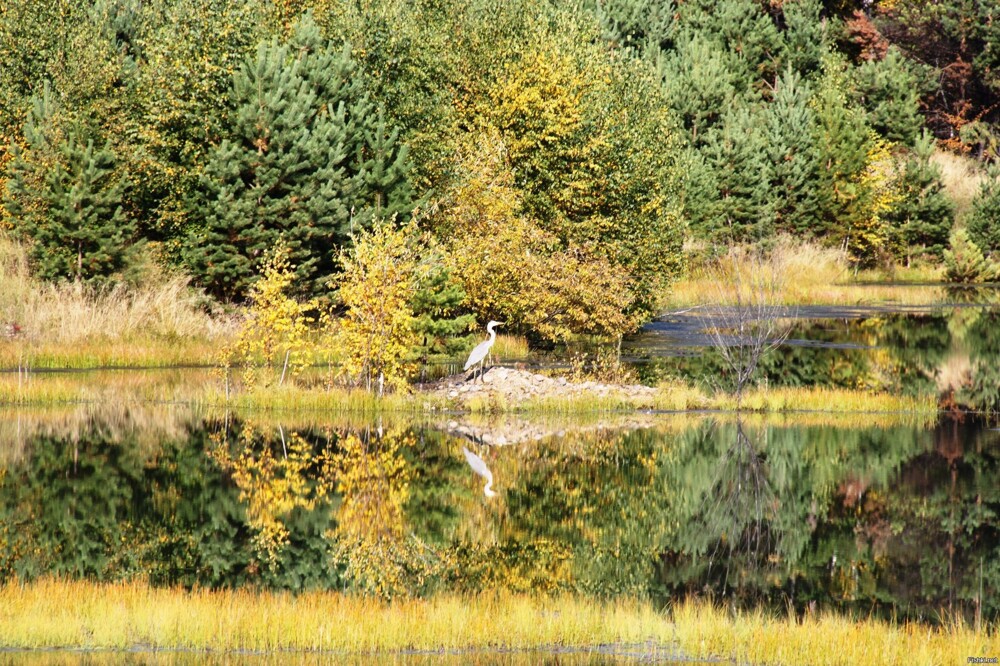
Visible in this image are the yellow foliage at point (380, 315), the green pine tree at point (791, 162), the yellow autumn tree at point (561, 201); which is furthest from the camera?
the green pine tree at point (791, 162)

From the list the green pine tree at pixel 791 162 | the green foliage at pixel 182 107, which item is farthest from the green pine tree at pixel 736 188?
the green foliage at pixel 182 107

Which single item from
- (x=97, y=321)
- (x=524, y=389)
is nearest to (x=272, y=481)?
(x=524, y=389)

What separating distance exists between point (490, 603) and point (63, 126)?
38.5 metres

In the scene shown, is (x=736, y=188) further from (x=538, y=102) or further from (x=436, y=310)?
(x=436, y=310)

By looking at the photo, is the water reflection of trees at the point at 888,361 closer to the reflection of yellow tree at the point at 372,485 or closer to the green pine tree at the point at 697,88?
the reflection of yellow tree at the point at 372,485

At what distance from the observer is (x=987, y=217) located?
87.4 metres

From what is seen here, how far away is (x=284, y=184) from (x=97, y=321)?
26.7 ft

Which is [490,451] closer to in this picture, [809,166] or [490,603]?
[490,603]

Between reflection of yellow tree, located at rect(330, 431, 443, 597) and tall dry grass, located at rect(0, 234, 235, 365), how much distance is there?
14327 millimetres

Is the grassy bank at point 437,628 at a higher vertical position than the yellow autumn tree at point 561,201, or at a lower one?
lower

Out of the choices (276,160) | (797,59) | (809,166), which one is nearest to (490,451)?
(276,160)

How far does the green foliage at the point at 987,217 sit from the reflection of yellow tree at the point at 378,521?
65.5 m

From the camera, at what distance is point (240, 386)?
37281 millimetres

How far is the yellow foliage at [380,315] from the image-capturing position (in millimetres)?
35219
